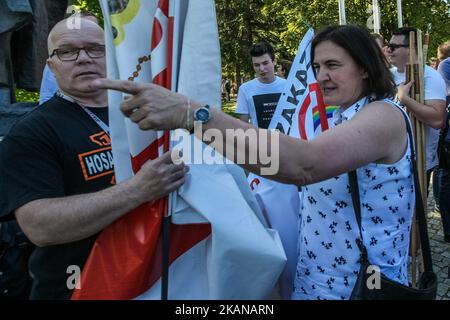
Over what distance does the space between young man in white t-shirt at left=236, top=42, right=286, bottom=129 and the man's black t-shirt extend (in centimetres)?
383

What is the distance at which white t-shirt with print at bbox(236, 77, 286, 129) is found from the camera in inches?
219

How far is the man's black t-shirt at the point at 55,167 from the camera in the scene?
1597 millimetres

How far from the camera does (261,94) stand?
5.66m

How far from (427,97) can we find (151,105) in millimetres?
3332

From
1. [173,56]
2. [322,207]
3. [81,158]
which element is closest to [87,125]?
[81,158]

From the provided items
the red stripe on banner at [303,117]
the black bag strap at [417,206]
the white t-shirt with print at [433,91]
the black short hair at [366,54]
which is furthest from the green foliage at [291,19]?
the black bag strap at [417,206]

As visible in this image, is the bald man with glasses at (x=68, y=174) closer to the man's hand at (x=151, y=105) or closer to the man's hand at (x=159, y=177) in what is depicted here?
the man's hand at (x=159, y=177)

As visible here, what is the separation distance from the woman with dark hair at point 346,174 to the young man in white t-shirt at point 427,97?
76.3 inches

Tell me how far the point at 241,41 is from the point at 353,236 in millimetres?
26984

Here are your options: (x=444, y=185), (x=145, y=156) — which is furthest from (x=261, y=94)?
(x=145, y=156)

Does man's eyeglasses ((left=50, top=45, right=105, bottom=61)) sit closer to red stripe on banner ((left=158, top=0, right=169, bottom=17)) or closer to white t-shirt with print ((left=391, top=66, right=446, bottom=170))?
red stripe on banner ((left=158, top=0, right=169, bottom=17))

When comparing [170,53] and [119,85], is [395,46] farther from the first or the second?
[119,85]

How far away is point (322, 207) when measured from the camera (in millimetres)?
1692

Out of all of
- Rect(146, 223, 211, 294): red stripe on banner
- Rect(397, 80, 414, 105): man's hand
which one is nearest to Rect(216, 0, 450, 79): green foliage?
Rect(397, 80, 414, 105): man's hand
